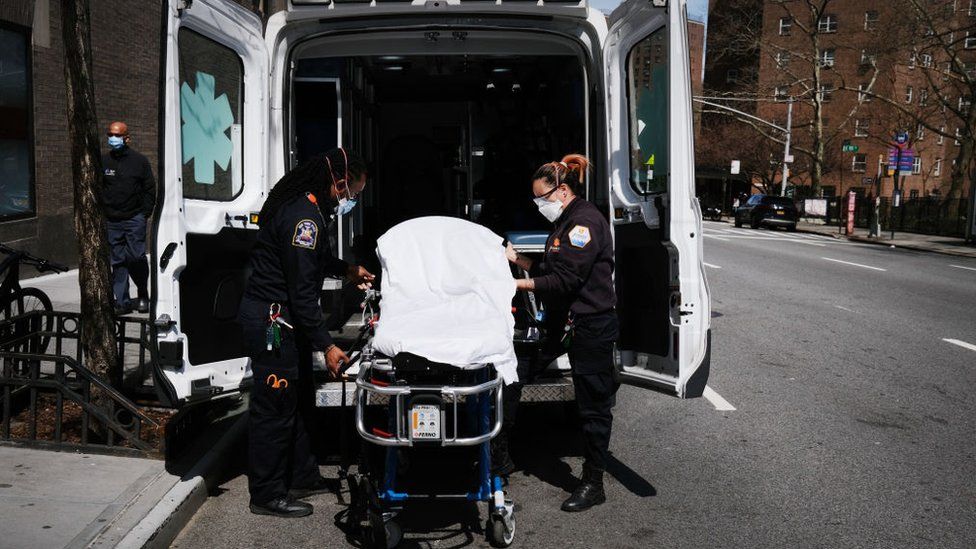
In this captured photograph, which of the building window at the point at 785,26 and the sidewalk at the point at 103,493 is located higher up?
the building window at the point at 785,26

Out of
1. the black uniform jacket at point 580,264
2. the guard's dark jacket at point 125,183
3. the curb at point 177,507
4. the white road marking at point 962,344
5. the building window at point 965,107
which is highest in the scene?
the building window at point 965,107

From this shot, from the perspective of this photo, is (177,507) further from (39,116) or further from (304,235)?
(39,116)

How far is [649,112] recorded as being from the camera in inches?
197

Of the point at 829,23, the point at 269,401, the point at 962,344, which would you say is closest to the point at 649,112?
the point at 269,401

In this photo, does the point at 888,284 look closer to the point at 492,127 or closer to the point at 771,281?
the point at 771,281

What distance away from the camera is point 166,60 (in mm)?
4383

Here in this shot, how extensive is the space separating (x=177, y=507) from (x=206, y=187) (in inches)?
71.3

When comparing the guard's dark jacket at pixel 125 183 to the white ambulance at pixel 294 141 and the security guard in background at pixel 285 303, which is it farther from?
the security guard in background at pixel 285 303

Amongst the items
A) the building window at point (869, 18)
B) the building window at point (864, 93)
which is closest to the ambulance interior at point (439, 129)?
the building window at point (864, 93)

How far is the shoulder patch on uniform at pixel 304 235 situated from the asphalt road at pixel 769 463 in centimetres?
150

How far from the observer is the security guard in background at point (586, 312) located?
15.1ft

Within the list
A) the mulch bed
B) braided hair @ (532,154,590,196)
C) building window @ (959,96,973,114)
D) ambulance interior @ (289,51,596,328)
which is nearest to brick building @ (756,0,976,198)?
building window @ (959,96,973,114)

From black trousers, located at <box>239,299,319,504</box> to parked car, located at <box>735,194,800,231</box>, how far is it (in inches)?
1413

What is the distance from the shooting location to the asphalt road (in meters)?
4.35
